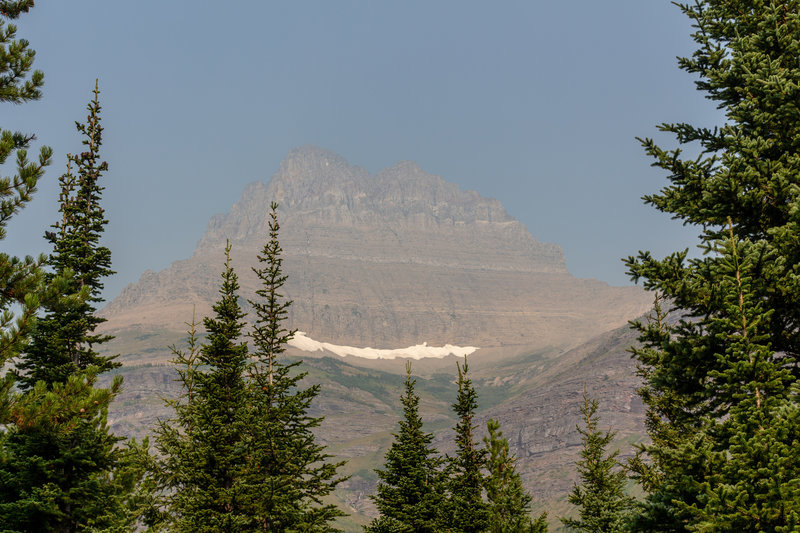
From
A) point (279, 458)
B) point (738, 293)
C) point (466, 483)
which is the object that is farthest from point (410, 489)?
point (738, 293)

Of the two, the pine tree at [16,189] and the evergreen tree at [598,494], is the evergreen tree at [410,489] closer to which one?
the evergreen tree at [598,494]

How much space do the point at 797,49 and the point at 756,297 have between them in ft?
21.9

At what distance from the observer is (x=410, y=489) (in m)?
31.1

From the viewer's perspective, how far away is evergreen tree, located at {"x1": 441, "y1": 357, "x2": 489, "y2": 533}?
29.3 metres

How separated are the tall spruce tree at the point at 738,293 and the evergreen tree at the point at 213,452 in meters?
16.9

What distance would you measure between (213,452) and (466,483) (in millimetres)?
13306

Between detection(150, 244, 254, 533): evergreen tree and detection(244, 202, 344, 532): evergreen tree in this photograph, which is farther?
detection(244, 202, 344, 532): evergreen tree

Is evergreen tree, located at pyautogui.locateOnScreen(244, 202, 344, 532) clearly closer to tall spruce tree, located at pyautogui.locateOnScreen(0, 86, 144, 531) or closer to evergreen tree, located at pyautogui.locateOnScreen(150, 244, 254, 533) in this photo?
evergreen tree, located at pyautogui.locateOnScreen(150, 244, 254, 533)

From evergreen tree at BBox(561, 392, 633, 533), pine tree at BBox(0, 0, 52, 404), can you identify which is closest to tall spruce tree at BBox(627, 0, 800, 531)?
pine tree at BBox(0, 0, 52, 404)

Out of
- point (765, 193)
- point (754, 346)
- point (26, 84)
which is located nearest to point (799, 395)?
point (754, 346)

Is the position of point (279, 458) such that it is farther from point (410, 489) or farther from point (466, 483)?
point (466, 483)

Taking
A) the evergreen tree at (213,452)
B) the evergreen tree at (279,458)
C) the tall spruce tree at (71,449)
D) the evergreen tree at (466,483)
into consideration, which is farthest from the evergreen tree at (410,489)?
the tall spruce tree at (71,449)

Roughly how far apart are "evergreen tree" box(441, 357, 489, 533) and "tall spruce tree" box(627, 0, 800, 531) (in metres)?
15.7

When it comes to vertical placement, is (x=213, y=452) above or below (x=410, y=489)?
above
